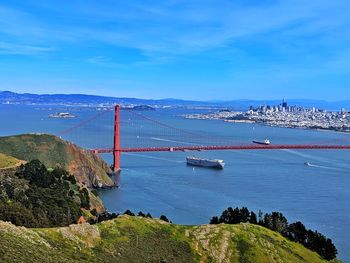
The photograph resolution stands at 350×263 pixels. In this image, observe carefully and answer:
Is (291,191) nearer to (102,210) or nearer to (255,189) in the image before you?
(255,189)

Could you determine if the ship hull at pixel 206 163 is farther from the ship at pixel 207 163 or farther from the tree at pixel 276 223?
the tree at pixel 276 223

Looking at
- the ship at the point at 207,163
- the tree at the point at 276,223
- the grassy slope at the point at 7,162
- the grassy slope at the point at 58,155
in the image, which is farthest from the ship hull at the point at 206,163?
the tree at the point at 276,223

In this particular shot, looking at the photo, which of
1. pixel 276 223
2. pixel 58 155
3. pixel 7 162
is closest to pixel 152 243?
pixel 276 223

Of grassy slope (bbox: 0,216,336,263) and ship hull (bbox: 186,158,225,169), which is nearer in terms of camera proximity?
grassy slope (bbox: 0,216,336,263)

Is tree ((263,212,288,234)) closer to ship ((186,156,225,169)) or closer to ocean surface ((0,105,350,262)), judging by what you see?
ocean surface ((0,105,350,262))

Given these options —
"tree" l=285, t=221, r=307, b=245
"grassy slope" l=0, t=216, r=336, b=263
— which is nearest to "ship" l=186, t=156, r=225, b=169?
"tree" l=285, t=221, r=307, b=245

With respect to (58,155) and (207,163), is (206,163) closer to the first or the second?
(207,163)
